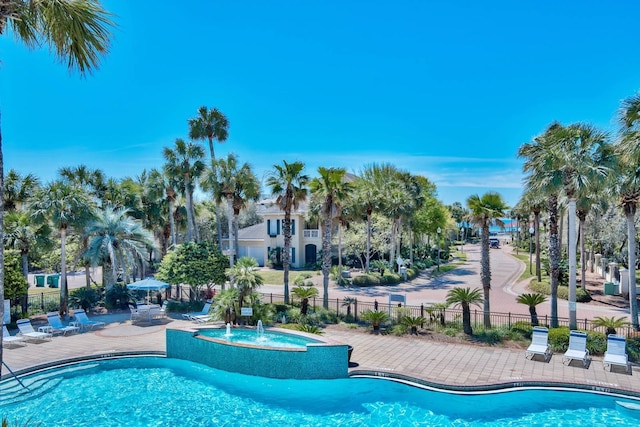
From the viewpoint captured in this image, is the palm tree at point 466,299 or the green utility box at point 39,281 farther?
the green utility box at point 39,281

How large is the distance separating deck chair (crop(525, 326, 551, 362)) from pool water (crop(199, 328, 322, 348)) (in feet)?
25.6

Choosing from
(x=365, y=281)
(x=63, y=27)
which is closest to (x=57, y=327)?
(x=63, y=27)

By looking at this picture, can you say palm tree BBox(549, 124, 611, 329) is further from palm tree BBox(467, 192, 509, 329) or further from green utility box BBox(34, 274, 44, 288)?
green utility box BBox(34, 274, 44, 288)

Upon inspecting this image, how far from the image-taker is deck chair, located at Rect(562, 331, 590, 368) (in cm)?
1462

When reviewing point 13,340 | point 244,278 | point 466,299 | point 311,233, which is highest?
point 311,233

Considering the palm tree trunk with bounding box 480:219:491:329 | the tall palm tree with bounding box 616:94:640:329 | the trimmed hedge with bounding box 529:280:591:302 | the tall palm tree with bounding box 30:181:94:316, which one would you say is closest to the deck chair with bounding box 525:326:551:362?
the palm tree trunk with bounding box 480:219:491:329

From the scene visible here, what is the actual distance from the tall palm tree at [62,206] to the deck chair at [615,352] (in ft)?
76.1

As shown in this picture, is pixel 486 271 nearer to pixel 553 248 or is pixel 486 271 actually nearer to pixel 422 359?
pixel 553 248

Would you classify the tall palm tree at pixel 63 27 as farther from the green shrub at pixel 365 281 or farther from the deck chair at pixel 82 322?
the green shrub at pixel 365 281

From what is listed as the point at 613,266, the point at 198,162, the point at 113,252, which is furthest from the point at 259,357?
the point at 613,266

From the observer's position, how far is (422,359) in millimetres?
15516

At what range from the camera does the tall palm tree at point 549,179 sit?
656 inches

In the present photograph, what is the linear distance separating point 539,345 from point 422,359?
429 cm

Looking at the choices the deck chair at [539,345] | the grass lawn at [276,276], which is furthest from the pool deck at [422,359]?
the grass lawn at [276,276]
